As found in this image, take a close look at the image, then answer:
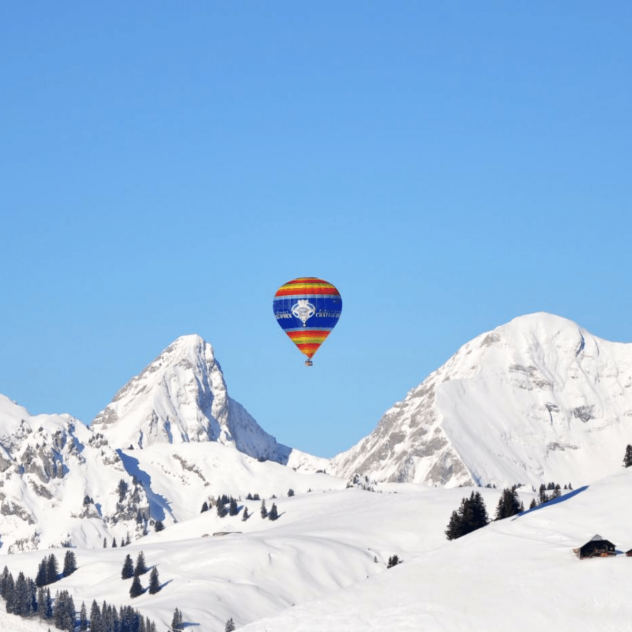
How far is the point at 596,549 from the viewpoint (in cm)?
17525

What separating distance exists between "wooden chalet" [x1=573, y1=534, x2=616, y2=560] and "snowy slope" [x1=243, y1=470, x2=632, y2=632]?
1.15m

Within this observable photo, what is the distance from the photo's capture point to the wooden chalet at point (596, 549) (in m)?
175

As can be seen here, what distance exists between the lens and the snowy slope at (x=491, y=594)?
6186 inches

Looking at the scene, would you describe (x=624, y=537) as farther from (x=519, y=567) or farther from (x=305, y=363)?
(x=305, y=363)

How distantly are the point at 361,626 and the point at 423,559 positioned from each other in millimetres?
27780

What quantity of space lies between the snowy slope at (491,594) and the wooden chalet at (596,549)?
1147mm

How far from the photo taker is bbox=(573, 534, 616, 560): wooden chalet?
573 ft

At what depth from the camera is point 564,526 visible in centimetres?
19538

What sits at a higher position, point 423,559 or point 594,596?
point 423,559

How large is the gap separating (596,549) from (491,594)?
1480cm

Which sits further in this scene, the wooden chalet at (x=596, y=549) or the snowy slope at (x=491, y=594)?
the wooden chalet at (x=596, y=549)

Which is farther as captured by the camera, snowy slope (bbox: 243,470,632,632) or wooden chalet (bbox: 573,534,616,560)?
wooden chalet (bbox: 573,534,616,560)

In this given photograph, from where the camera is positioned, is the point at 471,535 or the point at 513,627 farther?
the point at 471,535

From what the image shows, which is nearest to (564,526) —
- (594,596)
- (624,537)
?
(624,537)
